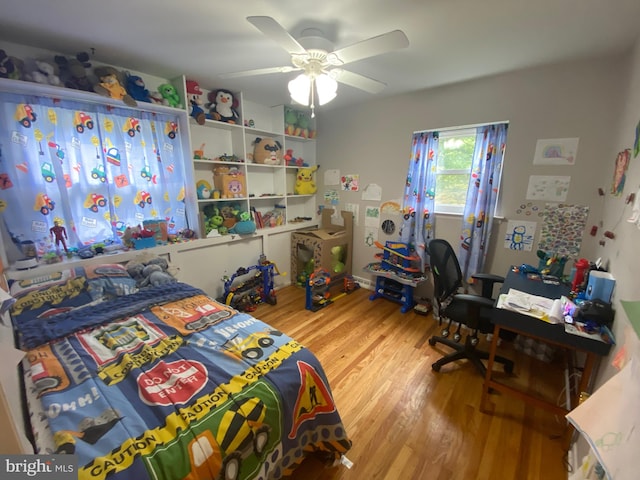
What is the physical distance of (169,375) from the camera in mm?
1149

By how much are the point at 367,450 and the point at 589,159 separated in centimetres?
262

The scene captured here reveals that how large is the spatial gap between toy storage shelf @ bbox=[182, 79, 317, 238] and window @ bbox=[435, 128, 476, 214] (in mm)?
1723

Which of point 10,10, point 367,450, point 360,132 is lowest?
point 367,450

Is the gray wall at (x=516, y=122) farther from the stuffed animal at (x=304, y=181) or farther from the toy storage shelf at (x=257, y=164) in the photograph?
the toy storage shelf at (x=257, y=164)

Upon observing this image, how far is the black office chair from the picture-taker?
181cm

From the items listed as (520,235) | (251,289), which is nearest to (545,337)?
(520,235)

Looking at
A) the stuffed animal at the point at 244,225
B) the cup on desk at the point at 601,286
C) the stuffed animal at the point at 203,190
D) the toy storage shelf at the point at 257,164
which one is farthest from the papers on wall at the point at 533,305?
the stuffed animal at the point at 203,190

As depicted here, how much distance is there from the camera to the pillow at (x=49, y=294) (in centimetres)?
155

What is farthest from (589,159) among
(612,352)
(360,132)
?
(360,132)

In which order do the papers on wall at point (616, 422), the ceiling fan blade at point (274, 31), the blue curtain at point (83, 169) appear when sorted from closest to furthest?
the papers on wall at point (616, 422) < the ceiling fan blade at point (274, 31) < the blue curtain at point (83, 169)

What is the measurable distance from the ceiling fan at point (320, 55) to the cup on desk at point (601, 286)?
1.58m

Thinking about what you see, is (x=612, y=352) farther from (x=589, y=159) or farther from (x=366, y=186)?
(x=366, y=186)

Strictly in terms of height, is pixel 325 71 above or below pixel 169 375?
above

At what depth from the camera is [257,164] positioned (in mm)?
3090
